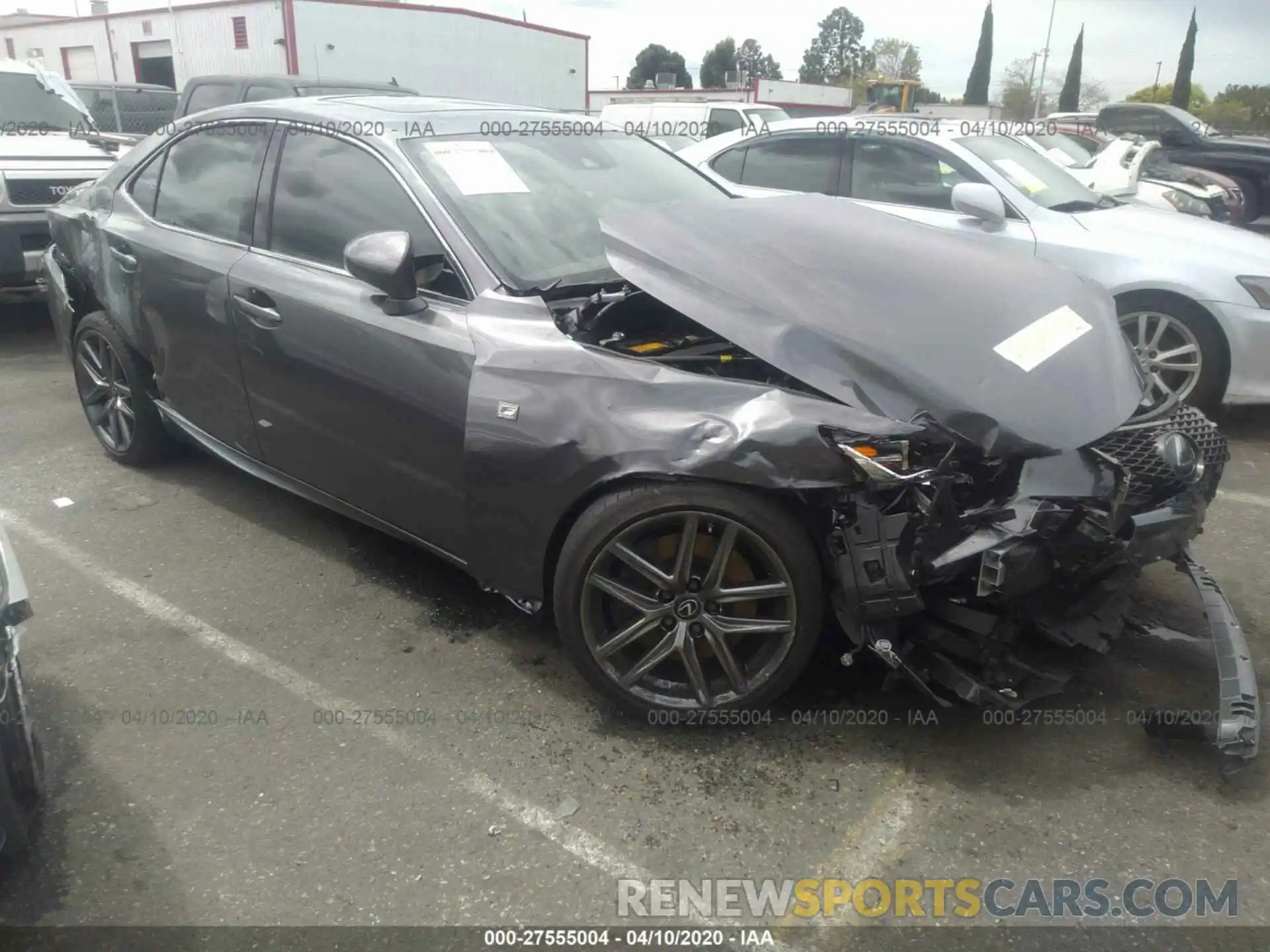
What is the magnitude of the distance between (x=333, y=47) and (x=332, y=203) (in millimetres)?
19841

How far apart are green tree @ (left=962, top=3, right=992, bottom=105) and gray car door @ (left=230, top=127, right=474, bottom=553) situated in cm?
5971

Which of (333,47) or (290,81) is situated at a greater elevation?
(333,47)

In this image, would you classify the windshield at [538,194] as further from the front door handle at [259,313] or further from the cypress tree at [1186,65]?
the cypress tree at [1186,65]

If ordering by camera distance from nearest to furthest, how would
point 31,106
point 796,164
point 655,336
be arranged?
point 655,336 → point 796,164 → point 31,106

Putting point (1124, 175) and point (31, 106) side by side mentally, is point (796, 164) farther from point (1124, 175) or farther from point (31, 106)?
point (31, 106)

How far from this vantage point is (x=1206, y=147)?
11609 millimetres

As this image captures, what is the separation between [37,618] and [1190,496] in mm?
3801

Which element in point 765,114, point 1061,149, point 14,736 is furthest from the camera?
point 765,114

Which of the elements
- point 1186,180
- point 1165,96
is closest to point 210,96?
point 1186,180

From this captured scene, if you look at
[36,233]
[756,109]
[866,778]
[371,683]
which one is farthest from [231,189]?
[756,109]

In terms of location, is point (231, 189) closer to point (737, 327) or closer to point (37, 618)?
point (37, 618)

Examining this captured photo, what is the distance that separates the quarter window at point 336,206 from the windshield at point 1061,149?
18.2ft

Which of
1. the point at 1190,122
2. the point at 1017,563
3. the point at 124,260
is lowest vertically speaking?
the point at 1017,563

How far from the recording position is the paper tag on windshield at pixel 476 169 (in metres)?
3.17
